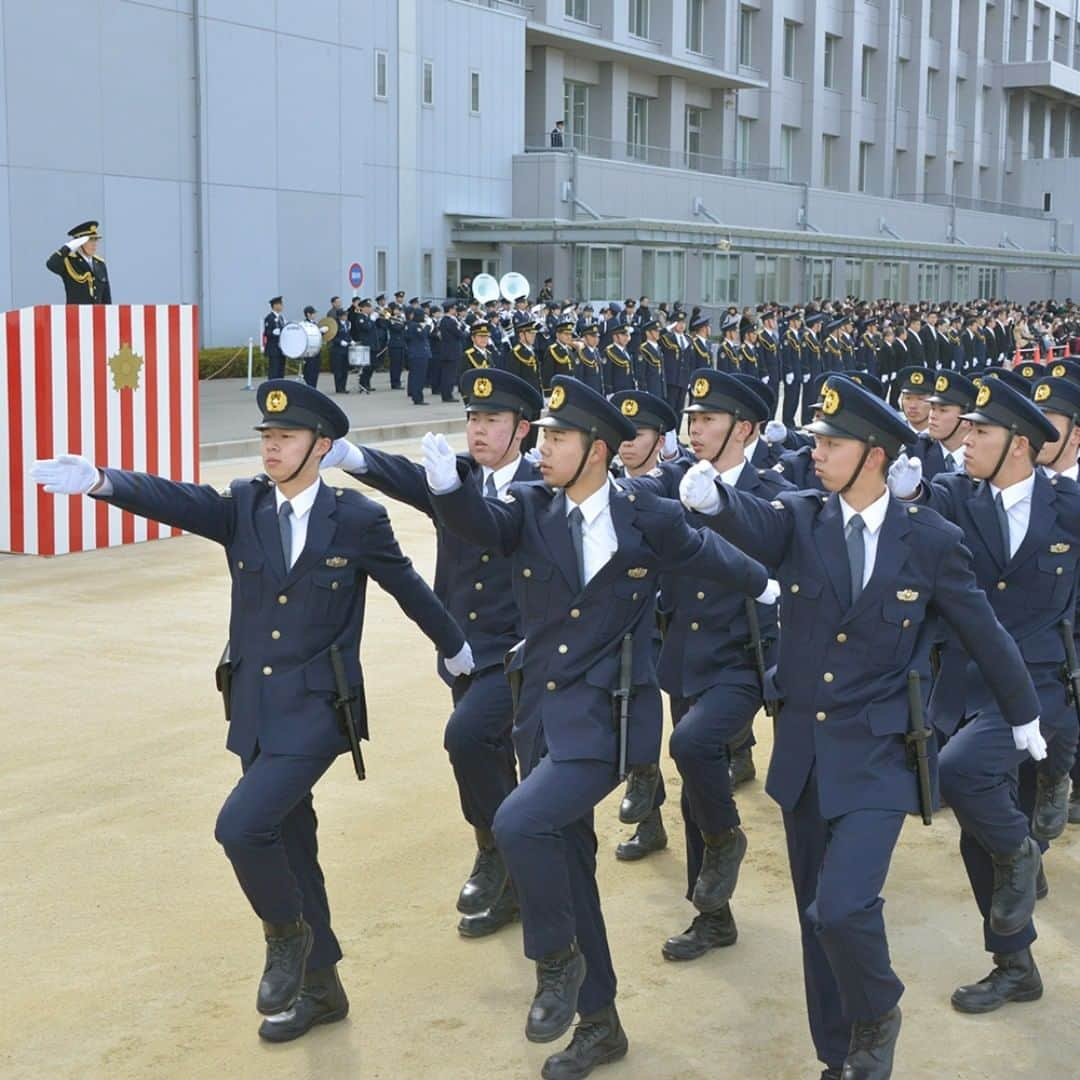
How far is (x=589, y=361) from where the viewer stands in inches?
899

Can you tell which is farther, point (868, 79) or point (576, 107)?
point (868, 79)

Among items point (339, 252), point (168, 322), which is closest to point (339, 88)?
point (339, 252)

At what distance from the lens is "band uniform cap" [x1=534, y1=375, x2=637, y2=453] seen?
193 inches

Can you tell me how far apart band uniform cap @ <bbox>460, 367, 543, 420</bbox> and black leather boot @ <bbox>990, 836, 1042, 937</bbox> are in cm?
226

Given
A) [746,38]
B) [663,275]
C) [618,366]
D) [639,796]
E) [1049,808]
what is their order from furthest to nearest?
[746,38] < [663,275] < [618,366] < [639,796] < [1049,808]

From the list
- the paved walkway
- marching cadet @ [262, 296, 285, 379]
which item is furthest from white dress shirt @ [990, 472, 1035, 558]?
marching cadet @ [262, 296, 285, 379]

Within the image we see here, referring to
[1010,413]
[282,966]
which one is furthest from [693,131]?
[282,966]

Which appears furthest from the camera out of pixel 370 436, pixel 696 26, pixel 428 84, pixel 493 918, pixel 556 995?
pixel 696 26

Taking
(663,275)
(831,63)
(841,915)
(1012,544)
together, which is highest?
(831,63)

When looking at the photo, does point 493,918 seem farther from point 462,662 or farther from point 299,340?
point 299,340

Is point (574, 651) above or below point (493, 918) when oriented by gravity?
above

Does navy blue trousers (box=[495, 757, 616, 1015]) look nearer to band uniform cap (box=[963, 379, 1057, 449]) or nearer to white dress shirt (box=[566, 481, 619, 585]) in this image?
white dress shirt (box=[566, 481, 619, 585])

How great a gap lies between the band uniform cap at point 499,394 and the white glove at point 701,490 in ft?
5.08

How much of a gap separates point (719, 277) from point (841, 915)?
140 feet
